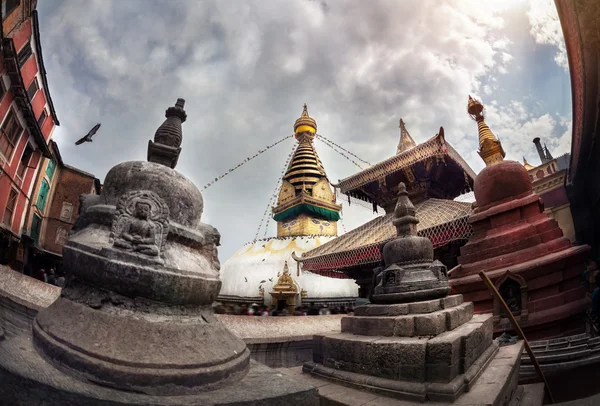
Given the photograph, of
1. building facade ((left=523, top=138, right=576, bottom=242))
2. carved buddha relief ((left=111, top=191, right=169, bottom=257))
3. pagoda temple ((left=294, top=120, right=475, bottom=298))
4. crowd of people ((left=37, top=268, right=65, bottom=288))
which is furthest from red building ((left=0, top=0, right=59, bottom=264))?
building facade ((left=523, top=138, right=576, bottom=242))

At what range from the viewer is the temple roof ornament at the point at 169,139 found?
101 inches

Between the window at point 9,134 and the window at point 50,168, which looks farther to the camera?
the window at point 50,168

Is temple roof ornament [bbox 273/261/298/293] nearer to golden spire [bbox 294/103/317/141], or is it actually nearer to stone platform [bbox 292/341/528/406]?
stone platform [bbox 292/341/528/406]

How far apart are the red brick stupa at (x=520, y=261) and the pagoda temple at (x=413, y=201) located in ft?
1.92

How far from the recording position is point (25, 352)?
4.72 ft

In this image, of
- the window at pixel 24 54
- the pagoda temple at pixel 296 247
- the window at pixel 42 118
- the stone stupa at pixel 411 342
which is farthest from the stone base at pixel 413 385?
the pagoda temple at pixel 296 247

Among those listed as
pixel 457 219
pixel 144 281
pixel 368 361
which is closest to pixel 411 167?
pixel 457 219

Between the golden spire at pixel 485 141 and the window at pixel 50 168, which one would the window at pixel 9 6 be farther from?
the golden spire at pixel 485 141

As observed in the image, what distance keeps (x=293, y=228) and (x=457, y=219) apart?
15545mm

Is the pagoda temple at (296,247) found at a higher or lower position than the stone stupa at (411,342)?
higher

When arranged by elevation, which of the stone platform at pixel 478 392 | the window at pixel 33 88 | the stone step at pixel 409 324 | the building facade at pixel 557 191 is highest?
the building facade at pixel 557 191

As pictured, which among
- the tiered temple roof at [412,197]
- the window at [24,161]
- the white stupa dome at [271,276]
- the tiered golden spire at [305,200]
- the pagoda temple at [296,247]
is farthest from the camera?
the tiered golden spire at [305,200]

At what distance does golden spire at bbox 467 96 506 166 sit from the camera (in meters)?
8.54

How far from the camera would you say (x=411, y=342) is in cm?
259
